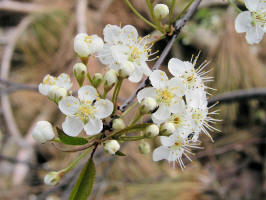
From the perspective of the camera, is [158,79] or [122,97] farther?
[122,97]

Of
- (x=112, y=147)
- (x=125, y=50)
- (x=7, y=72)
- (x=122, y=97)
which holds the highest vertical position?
(x=125, y=50)

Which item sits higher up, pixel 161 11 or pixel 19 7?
pixel 161 11

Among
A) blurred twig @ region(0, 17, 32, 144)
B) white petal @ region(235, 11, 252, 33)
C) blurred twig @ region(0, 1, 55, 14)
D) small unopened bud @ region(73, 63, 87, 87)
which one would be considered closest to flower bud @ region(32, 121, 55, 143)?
small unopened bud @ region(73, 63, 87, 87)

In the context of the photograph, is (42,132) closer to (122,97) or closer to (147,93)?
(147,93)

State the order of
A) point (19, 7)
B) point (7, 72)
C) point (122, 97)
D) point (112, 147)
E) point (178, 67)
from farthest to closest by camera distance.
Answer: point (19, 7)
point (7, 72)
point (122, 97)
point (178, 67)
point (112, 147)

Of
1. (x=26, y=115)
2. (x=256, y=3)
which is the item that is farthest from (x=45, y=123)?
(x=26, y=115)

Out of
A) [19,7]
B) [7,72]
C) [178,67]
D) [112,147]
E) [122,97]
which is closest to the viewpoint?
[112,147]

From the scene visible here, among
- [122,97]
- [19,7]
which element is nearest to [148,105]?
[122,97]

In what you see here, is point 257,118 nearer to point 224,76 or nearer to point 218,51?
point 224,76
